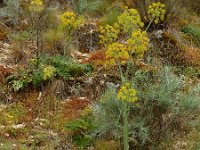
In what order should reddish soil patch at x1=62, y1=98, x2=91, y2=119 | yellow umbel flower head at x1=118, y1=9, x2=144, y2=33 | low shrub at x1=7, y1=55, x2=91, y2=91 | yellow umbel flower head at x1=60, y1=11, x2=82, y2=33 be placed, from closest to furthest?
1. yellow umbel flower head at x1=118, y1=9, x2=144, y2=33
2. reddish soil patch at x1=62, y1=98, x2=91, y2=119
3. yellow umbel flower head at x1=60, y1=11, x2=82, y2=33
4. low shrub at x1=7, y1=55, x2=91, y2=91

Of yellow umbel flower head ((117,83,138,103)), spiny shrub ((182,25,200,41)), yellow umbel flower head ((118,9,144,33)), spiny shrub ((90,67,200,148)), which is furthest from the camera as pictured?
spiny shrub ((182,25,200,41))

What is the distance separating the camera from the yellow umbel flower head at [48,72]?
6933mm

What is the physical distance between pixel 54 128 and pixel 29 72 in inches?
48.8

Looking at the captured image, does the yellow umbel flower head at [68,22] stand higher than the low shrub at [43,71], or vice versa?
the yellow umbel flower head at [68,22]

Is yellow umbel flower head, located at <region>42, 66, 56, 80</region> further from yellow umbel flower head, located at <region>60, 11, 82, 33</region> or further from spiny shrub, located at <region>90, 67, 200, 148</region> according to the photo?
spiny shrub, located at <region>90, 67, 200, 148</region>

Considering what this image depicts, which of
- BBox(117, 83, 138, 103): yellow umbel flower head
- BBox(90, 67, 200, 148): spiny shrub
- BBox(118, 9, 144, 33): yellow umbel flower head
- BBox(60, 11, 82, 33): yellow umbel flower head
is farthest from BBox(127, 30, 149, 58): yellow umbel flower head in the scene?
BBox(60, 11, 82, 33): yellow umbel flower head

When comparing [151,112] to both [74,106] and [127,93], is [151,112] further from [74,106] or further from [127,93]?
[74,106]

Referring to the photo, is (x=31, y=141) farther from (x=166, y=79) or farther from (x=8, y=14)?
(x=8, y=14)

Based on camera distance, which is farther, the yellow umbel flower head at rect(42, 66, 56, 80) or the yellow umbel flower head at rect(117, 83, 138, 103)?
the yellow umbel flower head at rect(42, 66, 56, 80)

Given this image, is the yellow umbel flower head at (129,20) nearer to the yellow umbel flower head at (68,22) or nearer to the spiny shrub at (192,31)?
the yellow umbel flower head at (68,22)

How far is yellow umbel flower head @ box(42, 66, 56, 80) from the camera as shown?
22.7 ft

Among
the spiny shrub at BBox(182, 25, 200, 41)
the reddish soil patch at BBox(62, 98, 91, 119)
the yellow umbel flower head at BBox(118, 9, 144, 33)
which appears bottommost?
the spiny shrub at BBox(182, 25, 200, 41)

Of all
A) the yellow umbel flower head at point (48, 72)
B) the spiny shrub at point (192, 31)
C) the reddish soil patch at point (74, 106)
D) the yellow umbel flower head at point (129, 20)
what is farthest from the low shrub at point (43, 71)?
the spiny shrub at point (192, 31)

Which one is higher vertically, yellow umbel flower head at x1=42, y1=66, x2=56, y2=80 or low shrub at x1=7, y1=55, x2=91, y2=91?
yellow umbel flower head at x1=42, y1=66, x2=56, y2=80
